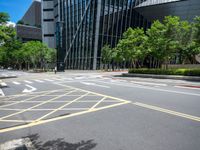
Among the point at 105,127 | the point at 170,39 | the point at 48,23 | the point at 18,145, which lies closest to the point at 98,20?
the point at 170,39

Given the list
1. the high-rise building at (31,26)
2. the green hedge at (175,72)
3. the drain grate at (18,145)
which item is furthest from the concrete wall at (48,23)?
the drain grate at (18,145)

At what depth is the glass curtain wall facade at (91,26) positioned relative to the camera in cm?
5450

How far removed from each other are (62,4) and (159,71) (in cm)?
5405

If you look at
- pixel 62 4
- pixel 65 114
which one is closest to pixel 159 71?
pixel 65 114

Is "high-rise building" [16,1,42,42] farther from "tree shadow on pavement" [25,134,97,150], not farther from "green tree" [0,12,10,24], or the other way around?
"tree shadow on pavement" [25,134,97,150]

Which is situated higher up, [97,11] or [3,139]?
[97,11]

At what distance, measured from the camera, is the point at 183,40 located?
25984 millimetres

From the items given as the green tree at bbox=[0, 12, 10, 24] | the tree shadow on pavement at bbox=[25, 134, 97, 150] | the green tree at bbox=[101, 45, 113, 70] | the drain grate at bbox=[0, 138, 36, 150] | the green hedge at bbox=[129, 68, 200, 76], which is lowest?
the drain grate at bbox=[0, 138, 36, 150]

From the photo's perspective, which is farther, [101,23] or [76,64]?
[76,64]

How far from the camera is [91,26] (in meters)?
54.9

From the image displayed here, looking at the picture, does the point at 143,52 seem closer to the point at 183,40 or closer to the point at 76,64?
the point at 183,40

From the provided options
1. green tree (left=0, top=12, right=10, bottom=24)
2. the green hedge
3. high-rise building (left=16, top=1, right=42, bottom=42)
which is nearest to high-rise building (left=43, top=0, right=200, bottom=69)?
the green hedge

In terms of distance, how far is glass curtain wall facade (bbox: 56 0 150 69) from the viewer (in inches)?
2146

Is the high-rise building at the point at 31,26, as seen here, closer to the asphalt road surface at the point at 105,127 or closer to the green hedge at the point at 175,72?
→ the green hedge at the point at 175,72
